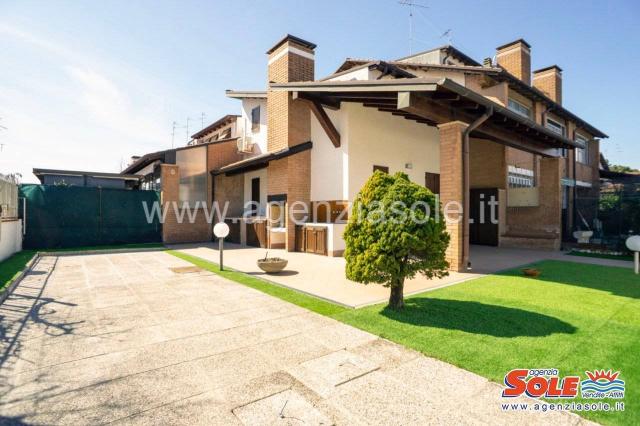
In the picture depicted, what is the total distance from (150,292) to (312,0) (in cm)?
887

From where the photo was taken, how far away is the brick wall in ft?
47.6

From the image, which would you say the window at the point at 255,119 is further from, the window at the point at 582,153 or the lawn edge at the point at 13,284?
the window at the point at 582,153

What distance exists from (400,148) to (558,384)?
10.7m

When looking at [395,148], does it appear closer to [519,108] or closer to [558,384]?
[519,108]

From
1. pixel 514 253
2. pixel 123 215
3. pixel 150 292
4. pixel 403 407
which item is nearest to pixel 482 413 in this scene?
pixel 403 407

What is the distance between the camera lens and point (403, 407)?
97.9 inches

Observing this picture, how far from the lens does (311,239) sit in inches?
452

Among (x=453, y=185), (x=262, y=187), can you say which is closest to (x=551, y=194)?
(x=453, y=185)

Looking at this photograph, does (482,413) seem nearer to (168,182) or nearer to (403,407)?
(403,407)

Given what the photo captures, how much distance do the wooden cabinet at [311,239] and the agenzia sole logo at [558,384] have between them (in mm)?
8210

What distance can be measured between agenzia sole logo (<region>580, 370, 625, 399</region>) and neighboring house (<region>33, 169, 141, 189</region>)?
20.4 metres

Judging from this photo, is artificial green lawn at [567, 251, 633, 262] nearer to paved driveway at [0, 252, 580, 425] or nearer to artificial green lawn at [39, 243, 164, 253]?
paved driveway at [0, 252, 580, 425]

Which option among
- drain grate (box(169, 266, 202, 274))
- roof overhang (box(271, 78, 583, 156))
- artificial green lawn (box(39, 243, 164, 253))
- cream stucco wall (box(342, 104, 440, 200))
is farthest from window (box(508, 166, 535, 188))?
artificial green lawn (box(39, 243, 164, 253))

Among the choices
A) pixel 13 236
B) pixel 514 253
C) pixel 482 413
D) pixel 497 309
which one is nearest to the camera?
pixel 482 413
